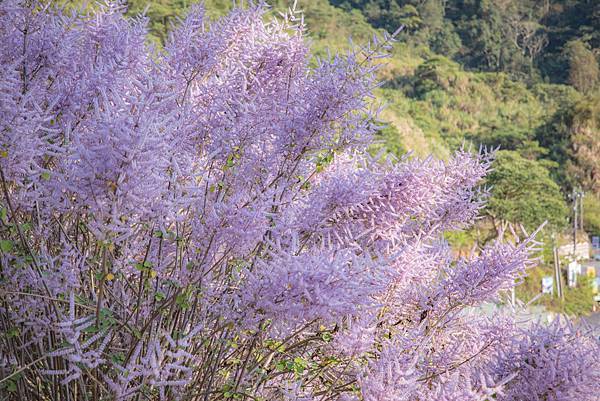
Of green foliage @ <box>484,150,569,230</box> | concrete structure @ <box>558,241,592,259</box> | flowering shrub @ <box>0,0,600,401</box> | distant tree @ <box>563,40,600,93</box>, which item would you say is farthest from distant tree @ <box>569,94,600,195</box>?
flowering shrub @ <box>0,0,600,401</box>

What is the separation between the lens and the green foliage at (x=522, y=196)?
1580cm

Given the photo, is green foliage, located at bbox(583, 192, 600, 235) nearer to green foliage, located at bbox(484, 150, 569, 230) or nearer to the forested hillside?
the forested hillside

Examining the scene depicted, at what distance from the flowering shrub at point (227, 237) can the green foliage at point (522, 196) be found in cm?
1455

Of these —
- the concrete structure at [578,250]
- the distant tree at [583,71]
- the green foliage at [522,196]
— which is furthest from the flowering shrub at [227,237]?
the distant tree at [583,71]

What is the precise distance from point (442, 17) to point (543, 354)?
145 ft

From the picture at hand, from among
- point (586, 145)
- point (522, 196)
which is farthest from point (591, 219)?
point (522, 196)

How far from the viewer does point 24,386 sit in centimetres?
116

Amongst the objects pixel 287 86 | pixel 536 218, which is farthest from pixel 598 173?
pixel 287 86

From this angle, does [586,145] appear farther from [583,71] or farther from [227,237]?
[227,237]

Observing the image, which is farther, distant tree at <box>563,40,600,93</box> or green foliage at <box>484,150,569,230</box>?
distant tree at <box>563,40,600,93</box>

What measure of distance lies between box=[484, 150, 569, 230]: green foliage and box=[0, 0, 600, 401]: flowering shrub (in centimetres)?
1455

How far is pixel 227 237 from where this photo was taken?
1050mm

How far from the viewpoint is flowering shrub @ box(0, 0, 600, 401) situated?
934mm

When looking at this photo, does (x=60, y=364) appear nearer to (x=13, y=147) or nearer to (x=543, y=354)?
(x=13, y=147)
